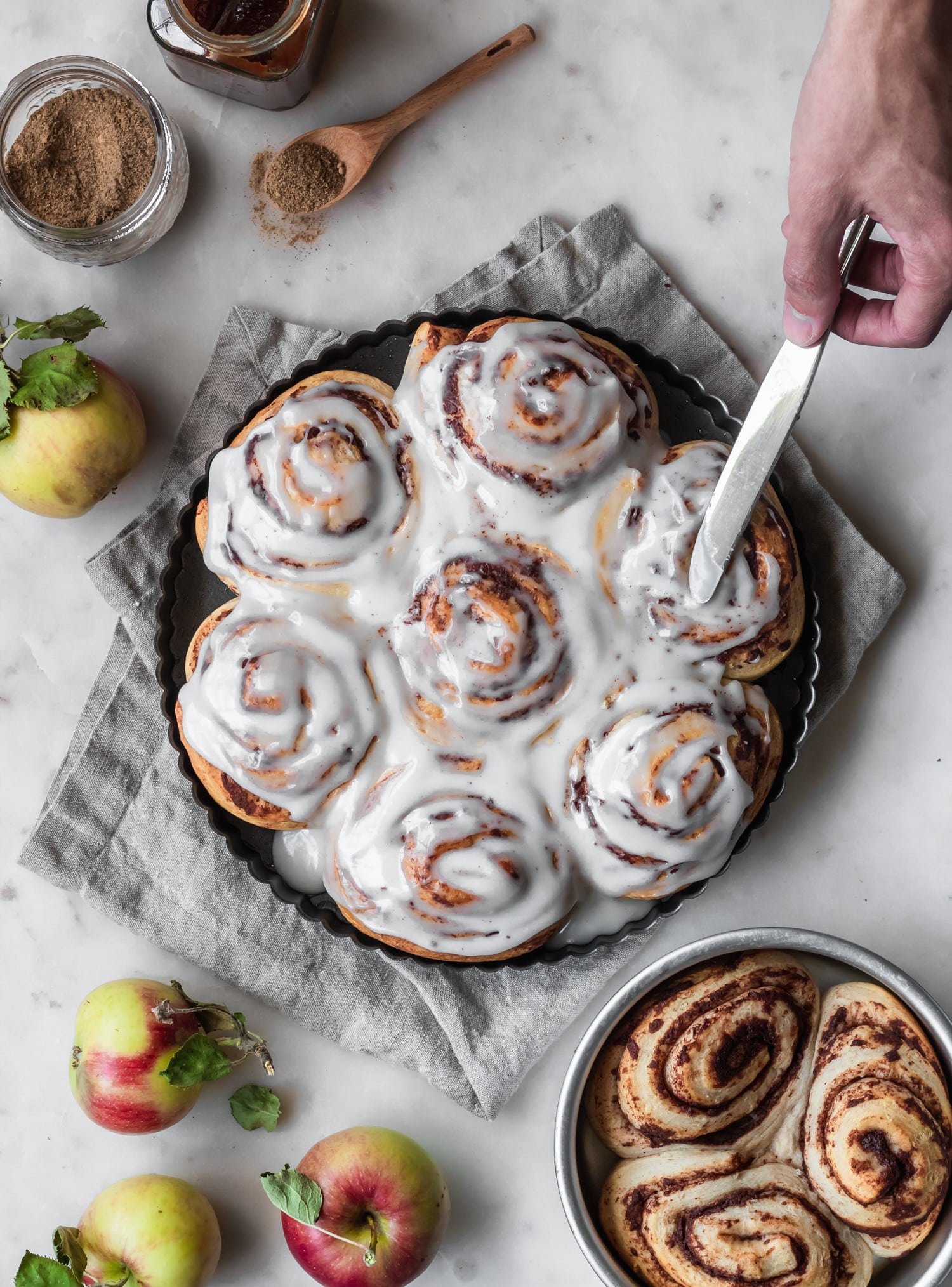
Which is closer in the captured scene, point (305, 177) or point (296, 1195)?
point (296, 1195)

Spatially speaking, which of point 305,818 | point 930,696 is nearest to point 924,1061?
point 930,696

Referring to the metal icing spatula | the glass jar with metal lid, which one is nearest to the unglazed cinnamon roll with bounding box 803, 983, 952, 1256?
the metal icing spatula

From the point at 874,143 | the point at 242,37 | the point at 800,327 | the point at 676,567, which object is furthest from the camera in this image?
the point at 242,37

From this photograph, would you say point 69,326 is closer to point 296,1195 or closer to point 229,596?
point 229,596

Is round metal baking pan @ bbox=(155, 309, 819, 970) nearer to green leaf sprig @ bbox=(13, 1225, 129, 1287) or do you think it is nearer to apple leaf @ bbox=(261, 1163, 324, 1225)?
apple leaf @ bbox=(261, 1163, 324, 1225)

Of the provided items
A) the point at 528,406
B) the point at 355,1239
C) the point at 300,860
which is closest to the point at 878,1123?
the point at 355,1239

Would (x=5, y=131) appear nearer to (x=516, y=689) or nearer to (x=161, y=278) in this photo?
(x=161, y=278)
